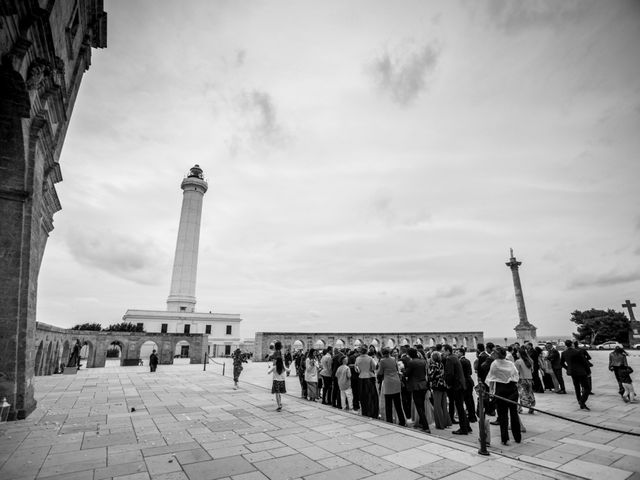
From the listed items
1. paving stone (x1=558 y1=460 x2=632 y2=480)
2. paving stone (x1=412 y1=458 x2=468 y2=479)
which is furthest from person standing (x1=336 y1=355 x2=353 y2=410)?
paving stone (x1=558 y1=460 x2=632 y2=480)

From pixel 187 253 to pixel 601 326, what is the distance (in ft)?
195

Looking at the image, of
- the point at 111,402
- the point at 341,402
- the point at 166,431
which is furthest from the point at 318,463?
the point at 111,402

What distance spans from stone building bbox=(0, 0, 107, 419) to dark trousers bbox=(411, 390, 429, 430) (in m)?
8.96

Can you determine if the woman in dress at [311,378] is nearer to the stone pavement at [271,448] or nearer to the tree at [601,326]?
the stone pavement at [271,448]

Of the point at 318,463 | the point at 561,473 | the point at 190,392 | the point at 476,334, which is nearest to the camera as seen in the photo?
the point at 561,473

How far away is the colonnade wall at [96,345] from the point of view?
17.7 m

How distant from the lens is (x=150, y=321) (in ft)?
143

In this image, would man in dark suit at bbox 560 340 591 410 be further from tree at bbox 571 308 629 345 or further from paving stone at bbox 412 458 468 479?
tree at bbox 571 308 629 345

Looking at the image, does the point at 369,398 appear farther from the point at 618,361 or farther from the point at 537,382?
the point at 537,382

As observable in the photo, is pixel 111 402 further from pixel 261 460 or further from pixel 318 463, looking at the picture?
pixel 318 463

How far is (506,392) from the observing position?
5.82 meters

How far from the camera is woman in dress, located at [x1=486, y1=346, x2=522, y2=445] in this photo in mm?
5711

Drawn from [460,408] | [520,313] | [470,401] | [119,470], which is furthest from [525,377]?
[520,313]

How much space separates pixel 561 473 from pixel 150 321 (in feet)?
157
